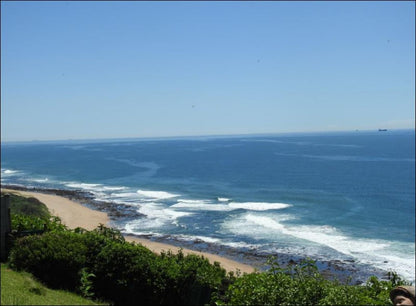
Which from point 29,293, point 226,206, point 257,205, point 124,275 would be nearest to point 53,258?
point 29,293

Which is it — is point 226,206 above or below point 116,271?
below

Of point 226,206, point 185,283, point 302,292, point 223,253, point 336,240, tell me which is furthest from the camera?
point 226,206

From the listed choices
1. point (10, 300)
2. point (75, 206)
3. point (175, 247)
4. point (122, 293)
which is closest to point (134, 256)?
point (122, 293)

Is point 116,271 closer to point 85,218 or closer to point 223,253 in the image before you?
point 223,253

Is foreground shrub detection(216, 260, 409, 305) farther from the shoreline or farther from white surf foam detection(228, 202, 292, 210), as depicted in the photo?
white surf foam detection(228, 202, 292, 210)

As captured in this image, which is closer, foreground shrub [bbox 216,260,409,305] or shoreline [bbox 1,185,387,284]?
foreground shrub [bbox 216,260,409,305]

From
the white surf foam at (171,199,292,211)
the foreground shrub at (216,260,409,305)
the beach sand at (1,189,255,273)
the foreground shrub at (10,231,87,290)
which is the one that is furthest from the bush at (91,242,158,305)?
the white surf foam at (171,199,292,211)

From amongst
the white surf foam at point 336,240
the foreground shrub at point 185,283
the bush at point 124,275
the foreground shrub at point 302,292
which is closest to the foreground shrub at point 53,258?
the bush at point 124,275

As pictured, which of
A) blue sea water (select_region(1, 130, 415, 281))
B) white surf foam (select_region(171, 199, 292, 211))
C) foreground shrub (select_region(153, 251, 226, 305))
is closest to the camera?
foreground shrub (select_region(153, 251, 226, 305))

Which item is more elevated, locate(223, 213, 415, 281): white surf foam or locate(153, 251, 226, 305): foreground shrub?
locate(153, 251, 226, 305): foreground shrub
